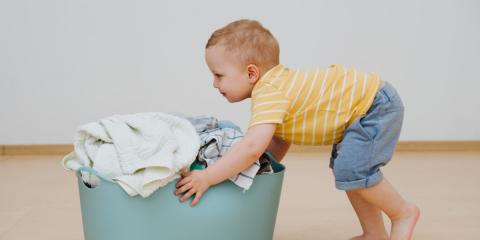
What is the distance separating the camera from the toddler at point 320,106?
1.16 meters

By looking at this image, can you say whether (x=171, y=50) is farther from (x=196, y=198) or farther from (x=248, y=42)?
(x=196, y=198)

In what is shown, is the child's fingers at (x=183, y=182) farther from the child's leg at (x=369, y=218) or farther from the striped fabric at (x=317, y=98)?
the child's leg at (x=369, y=218)

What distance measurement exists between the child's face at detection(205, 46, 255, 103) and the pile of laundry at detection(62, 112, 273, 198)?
0.10 m

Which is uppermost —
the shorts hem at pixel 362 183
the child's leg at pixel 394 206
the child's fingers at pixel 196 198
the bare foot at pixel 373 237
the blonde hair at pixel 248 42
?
the blonde hair at pixel 248 42

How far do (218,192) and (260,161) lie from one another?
0.52 feet

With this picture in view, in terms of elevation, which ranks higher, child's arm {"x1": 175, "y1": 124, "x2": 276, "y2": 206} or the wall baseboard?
child's arm {"x1": 175, "y1": 124, "x2": 276, "y2": 206}

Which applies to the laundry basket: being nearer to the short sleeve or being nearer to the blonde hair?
the short sleeve

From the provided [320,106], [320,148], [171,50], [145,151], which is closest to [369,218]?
[320,106]

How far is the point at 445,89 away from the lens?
2.72 m

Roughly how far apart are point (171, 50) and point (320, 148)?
2.68 ft

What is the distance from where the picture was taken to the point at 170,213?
1.07 meters

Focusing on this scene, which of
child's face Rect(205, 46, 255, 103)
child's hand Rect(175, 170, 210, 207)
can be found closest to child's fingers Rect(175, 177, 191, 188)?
child's hand Rect(175, 170, 210, 207)

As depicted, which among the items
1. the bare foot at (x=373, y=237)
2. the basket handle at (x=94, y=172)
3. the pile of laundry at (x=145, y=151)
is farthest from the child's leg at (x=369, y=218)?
the basket handle at (x=94, y=172)

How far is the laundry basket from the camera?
1.06 metres
